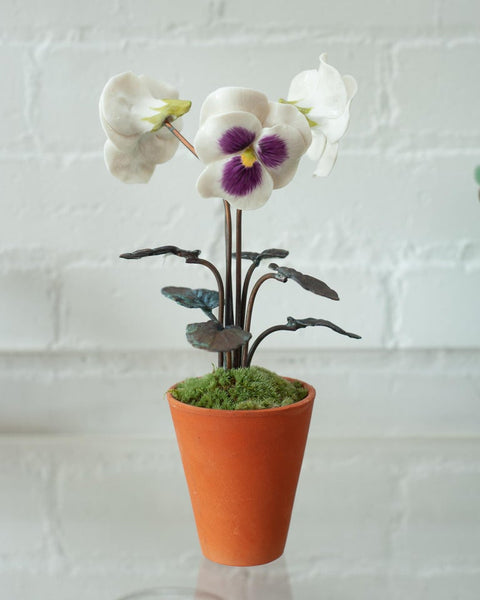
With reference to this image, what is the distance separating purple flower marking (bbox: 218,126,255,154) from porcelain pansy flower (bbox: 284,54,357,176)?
110 mm

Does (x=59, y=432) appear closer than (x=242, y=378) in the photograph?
No

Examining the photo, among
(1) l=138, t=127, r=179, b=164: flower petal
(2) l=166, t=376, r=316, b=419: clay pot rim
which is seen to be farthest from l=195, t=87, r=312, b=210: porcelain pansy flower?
(2) l=166, t=376, r=316, b=419: clay pot rim

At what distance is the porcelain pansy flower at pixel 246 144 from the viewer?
687 mm

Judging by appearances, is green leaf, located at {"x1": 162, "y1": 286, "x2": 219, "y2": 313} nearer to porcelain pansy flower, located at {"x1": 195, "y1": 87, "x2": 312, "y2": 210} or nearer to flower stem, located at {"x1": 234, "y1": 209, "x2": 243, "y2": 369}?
flower stem, located at {"x1": 234, "y1": 209, "x2": 243, "y2": 369}

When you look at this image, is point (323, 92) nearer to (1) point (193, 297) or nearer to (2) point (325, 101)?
(2) point (325, 101)

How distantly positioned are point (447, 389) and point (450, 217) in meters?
0.30

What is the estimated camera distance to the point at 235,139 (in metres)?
0.69

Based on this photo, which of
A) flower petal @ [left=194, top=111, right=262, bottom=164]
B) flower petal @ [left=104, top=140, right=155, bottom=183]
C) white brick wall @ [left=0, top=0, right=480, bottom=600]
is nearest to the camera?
flower petal @ [left=194, top=111, right=262, bottom=164]

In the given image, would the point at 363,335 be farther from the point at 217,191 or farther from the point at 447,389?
the point at 217,191

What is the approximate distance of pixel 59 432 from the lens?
1.21 m

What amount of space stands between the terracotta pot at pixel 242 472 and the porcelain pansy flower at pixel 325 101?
0.30m

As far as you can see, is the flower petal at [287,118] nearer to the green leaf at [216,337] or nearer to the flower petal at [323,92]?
the flower petal at [323,92]

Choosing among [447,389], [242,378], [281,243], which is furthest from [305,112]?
[447,389]

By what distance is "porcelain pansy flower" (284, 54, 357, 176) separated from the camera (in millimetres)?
753
